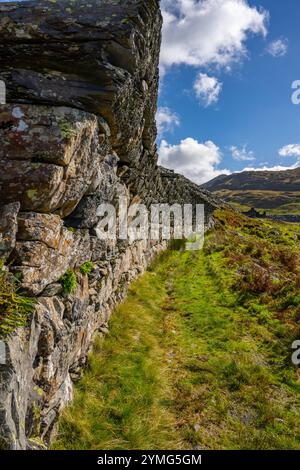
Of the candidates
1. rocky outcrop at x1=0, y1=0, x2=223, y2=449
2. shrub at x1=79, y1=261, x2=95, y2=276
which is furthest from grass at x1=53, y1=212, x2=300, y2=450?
shrub at x1=79, y1=261, x2=95, y2=276

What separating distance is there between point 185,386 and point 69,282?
400 centimetres

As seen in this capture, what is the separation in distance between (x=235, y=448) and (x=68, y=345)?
3.87 metres

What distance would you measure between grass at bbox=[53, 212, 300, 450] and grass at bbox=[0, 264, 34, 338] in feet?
8.15

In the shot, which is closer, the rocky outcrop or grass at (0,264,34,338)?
grass at (0,264,34,338)

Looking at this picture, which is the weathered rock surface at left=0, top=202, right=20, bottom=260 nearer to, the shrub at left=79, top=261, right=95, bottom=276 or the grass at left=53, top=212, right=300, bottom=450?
the shrub at left=79, top=261, right=95, bottom=276

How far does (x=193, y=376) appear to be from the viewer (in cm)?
867

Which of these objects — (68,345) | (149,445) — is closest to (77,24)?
(68,345)

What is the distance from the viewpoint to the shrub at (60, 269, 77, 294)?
701 cm

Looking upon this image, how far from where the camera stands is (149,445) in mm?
6137

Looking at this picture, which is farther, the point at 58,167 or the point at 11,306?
the point at 58,167

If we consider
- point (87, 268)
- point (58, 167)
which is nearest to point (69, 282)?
point (87, 268)

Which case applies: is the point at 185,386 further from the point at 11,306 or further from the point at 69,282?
the point at 11,306

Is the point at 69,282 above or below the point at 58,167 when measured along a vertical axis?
below

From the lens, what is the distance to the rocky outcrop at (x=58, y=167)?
552 cm
